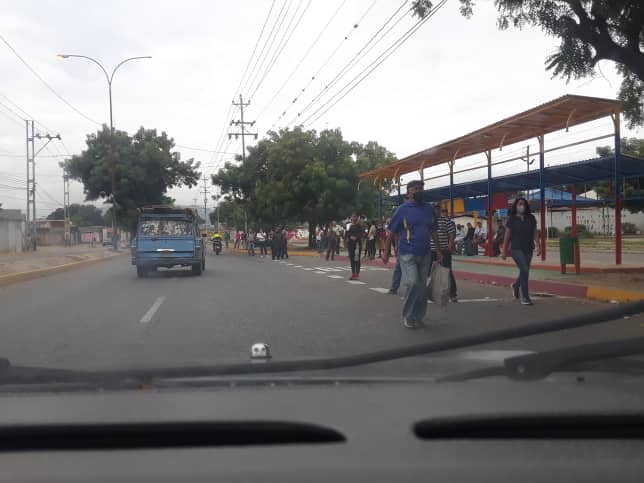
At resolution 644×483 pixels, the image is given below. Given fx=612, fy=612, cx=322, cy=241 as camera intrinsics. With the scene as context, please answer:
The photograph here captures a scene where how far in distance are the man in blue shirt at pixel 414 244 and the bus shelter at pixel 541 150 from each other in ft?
25.8

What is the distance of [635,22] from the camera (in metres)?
9.46

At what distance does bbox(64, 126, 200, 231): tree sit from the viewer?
42.3 m

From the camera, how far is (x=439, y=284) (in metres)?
7.84

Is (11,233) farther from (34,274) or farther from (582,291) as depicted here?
(582,291)

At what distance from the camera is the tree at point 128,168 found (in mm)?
42312

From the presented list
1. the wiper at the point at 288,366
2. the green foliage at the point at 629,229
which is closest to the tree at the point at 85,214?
the green foliage at the point at 629,229

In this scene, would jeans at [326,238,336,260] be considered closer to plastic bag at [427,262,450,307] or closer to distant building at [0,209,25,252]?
plastic bag at [427,262,450,307]

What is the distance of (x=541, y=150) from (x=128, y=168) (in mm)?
32634

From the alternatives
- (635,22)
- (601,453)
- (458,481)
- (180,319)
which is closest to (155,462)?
(458,481)

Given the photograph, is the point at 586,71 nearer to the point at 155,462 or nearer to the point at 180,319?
the point at 180,319

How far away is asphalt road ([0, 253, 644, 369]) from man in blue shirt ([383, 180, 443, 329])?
371 millimetres

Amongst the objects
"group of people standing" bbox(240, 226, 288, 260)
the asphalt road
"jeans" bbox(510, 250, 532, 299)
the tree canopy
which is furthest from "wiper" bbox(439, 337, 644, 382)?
the tree canopy

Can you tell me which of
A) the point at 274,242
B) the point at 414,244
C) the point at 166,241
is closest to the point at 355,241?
the point at 166,241

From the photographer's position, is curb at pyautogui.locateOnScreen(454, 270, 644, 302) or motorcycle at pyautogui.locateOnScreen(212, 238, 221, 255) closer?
curb at pyautogui.locateOnScreen(454, 270, 644, 302)
